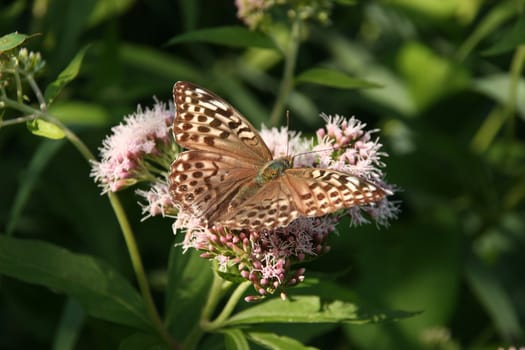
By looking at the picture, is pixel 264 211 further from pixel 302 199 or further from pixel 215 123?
pixel 215 123

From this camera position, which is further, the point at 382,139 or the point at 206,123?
the point at 382,139

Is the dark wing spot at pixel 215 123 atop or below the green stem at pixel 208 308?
atop

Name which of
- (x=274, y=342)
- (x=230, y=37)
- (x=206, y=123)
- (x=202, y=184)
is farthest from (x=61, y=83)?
(x=274, y=342)

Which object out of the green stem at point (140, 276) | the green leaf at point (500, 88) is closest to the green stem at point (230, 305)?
the green stem at point (140, 276)

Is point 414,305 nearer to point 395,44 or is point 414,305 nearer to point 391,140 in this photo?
point 391,140

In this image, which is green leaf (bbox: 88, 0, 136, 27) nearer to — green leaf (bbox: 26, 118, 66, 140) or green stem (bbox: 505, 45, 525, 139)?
green leaf (bbox: 26, 118, 66, 140)

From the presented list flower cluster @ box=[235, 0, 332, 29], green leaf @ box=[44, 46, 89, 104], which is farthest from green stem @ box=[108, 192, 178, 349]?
flower cluster @ box=[235, 0, 332, 29]

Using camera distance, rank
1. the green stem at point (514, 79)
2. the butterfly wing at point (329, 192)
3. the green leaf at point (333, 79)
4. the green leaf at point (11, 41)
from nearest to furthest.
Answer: the butterfly wing at point (329, 192)
the green leaf at point (11, 41)
the green leaf at point (333, 79)
the green stem at point (514, 79)

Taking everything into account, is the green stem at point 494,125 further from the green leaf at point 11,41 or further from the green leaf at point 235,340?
the green leaf at point 11,41
